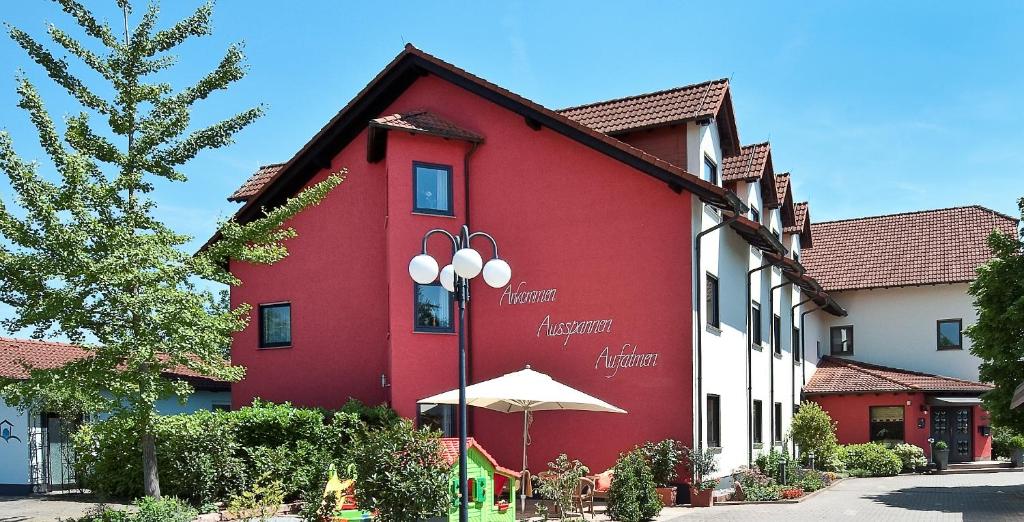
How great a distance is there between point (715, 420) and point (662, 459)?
2.94m

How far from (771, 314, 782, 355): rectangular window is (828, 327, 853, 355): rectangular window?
35.8ft

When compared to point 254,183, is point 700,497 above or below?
below

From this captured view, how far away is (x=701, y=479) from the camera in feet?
63.0

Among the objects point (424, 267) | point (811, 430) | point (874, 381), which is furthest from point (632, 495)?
point (874, 381)

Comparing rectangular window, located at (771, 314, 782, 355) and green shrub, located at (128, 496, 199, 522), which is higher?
rectangular window, located at (771, 314, 782, 355)

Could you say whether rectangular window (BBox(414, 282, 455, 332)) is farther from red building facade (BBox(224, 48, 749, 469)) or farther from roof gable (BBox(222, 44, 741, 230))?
roof gable (BBox(222, 44, 741, 230))

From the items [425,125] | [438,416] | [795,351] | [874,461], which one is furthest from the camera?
[795,351]

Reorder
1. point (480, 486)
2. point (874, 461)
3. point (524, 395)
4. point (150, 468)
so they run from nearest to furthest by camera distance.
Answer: point (480, 486)
point (150, 468)
point (524, 395)
point (874, 461)

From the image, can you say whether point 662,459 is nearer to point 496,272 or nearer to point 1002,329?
point 496,272

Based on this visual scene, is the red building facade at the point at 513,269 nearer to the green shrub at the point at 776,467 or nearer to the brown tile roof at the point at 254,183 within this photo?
the brown tile roof at the point at 254,183

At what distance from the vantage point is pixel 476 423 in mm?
21484

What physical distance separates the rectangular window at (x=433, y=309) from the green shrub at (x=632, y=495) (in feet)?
18.0

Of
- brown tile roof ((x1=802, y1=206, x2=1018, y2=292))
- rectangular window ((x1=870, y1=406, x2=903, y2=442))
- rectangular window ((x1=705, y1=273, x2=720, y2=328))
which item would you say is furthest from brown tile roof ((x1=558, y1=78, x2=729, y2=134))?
brown tile roof ((x1=802, y1=206, x2=1018, y2=292))

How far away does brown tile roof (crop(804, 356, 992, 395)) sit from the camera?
3397 centimetres
